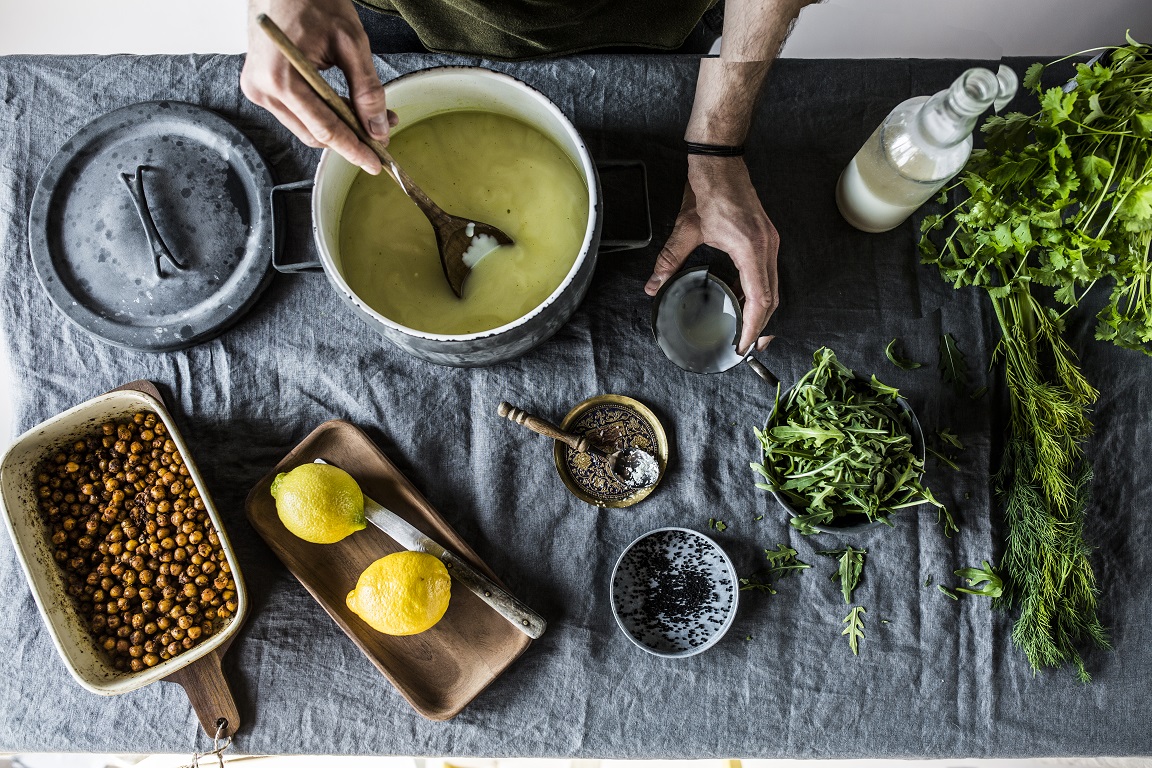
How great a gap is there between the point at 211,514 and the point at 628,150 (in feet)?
2.27

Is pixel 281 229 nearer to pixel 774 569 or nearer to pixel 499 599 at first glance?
pixel 499 599

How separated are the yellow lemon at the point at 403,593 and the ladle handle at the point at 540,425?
7.6 inches

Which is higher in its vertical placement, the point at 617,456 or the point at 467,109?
the point at 467,109

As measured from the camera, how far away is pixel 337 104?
2.16 feet

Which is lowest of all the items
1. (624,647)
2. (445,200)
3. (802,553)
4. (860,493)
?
(624,647)

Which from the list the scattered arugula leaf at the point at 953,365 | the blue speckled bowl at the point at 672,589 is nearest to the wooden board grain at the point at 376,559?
the blue speckled bowl at the point at 672,589

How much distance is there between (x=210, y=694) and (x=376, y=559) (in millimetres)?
249

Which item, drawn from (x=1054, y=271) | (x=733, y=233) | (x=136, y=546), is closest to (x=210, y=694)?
(x=136, y=546)

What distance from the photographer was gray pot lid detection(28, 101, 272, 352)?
943 mm

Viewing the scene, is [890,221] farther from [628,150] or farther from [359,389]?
[359,389]

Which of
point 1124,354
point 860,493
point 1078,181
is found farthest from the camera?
point 1124,354

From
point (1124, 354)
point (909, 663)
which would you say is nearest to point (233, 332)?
point (909, 663)

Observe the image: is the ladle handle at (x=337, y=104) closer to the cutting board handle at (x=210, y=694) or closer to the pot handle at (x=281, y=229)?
the pot handle at (x=281, y=229)

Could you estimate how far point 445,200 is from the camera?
0.86 m
